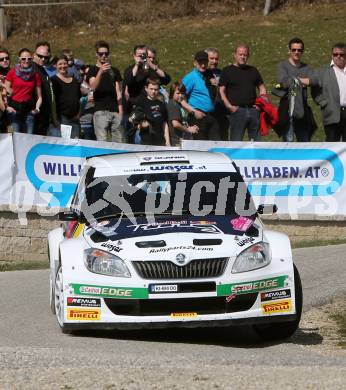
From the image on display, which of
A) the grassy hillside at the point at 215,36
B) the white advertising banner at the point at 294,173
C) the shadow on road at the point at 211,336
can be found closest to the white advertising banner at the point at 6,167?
the white advertising banner at the point at 294,173

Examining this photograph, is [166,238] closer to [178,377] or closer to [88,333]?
[88,333]

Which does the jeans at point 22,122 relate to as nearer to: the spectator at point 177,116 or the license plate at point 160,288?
the spectator at point 177,116

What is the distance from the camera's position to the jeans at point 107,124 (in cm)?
1850

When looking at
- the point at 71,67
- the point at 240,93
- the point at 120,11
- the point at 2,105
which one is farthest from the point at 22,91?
the point at 120,11

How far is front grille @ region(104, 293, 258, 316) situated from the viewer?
9.99 metres

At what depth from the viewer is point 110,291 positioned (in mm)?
10047

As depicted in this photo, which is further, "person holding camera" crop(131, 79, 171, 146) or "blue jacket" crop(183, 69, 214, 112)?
"blue jacket" crop(183, 69, 214, 112)

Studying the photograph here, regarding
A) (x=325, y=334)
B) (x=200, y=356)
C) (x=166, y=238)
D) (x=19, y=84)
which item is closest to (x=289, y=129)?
(x=19, y=84)

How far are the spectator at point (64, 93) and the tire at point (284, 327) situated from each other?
27.4 feet

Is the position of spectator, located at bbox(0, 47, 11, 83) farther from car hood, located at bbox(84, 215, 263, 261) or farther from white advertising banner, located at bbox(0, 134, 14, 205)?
car hood, located at bbox(84, 215, 263, 261)

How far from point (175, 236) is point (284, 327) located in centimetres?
130

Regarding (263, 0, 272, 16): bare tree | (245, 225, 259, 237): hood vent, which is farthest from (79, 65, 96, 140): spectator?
(263, 0, 272, 16): bare tree

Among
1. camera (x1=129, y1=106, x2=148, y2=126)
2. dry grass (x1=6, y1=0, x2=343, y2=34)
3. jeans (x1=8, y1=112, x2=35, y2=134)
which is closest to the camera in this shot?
jeans (x1=8, y1=112, x2=35, y2=134)

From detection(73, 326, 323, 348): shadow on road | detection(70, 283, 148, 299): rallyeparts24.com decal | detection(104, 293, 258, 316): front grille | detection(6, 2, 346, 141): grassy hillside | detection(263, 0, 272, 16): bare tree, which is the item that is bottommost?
detection(6, 2, 346, 141): grassy hillside
